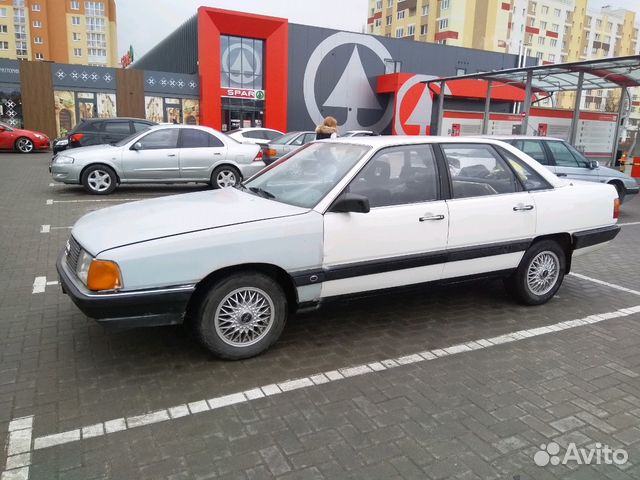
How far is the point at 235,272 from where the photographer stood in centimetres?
369

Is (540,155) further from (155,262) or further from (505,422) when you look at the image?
(155,262)

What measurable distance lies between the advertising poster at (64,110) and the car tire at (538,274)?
92.5 ft

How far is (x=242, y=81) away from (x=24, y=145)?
1314 centimetres

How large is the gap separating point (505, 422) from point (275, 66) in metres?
30.5

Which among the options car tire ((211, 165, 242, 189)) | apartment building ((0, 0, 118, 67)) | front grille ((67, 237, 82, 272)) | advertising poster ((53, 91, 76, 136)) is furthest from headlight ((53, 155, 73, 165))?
apartment building ((0, 0, 118, 67))

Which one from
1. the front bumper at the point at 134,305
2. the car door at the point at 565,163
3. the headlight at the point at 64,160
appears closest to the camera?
the front bumper at the point at 134,305

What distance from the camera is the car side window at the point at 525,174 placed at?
4.93m

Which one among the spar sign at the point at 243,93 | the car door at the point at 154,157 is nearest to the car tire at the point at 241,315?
the car door at the point at 154,157

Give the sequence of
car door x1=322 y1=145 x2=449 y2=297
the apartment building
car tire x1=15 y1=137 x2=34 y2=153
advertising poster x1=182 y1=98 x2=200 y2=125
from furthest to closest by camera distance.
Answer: the apartment building → advertising poster x1=182 y1=98 x2=200 y2=125 → car tire x1=15 y1=137 x2=34 y2=153 → car door x1=322 y1=145 x2=449 y2=297

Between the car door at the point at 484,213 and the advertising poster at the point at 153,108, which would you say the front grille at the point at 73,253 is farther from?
the advertising poster at the point at 153,108

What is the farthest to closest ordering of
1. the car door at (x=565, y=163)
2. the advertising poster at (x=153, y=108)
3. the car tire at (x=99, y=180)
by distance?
1. the advertising poster at (x=153, y=108)
2. the car tire at (x=99, y=180)
3. the car door at (x=565, y=163)

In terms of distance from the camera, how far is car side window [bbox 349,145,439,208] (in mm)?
4164

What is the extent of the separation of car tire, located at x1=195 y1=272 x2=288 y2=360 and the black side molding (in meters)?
3.15

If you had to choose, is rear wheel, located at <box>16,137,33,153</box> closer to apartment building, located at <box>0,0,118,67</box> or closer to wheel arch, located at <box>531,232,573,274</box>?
wheel arch, located at <box>531,232,573,274</box>
